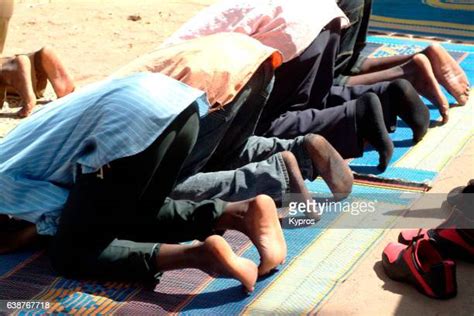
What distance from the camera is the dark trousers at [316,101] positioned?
3.44m

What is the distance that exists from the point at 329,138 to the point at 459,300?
3.63 feet

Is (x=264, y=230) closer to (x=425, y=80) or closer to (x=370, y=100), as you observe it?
(x=370, y=100)

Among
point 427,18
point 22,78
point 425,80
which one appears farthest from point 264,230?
point 427,18

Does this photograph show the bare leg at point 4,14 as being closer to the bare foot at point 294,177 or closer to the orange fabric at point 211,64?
the orange fabric at point 211,64

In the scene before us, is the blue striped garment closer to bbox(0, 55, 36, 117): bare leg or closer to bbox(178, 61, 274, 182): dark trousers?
bbox(178, 61, 274, 182): dark trousers

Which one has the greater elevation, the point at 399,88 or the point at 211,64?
the point at 211,64

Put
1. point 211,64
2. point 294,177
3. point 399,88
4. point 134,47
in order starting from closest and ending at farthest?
point 211,64 → point 294,177 → point 399,88 → point 134,47

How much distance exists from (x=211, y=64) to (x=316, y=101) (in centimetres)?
104

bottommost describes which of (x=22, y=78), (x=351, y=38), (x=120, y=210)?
(x=22, y=78)

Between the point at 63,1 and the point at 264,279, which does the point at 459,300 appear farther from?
the point at 63,1

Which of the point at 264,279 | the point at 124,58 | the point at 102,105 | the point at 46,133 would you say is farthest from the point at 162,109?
the point at 124,58

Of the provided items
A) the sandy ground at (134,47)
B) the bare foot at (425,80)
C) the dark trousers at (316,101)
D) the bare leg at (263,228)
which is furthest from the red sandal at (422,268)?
the bare foot at (425,80)

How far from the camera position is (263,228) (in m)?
2.67

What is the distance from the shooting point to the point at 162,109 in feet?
8.21
